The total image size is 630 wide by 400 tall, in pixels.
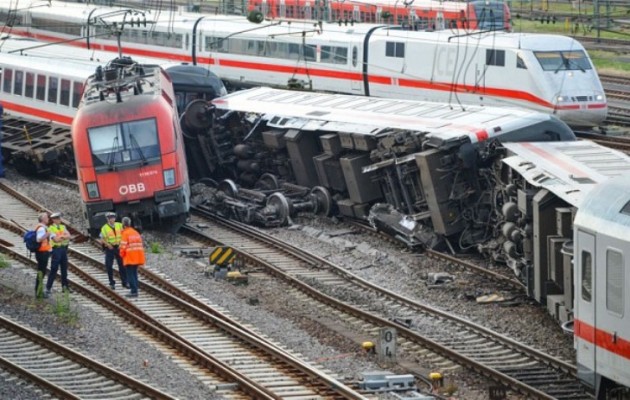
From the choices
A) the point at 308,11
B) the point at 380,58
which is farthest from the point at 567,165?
the point at 308,11

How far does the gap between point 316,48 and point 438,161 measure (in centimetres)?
1752

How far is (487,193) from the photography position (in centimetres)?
2486

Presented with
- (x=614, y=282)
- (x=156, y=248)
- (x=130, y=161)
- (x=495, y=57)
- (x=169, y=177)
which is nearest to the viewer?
(x=614, y=282)

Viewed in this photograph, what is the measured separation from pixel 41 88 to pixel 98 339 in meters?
19.6

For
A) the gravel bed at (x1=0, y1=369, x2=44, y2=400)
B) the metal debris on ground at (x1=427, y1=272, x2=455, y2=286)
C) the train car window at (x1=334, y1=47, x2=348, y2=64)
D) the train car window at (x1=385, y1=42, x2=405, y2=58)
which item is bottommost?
the metal debris on ground at (x1=427, y1=272, x2=455, y2=286)

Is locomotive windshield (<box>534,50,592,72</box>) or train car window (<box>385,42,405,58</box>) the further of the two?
train car window (<box>385,42,405,58</box>)

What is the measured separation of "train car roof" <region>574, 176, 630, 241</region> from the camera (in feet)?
44.2

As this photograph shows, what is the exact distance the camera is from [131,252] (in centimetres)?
2153

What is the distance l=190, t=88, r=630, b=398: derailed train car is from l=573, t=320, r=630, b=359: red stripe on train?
12 millimetres

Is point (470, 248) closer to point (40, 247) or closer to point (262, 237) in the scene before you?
point (262, 237)

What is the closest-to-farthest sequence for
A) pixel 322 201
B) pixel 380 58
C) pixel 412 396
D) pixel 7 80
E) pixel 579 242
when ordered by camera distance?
pixel 579 242 < pixel 412 396 < pixel 322 201 < pixel 7 80 < pixel 380 58

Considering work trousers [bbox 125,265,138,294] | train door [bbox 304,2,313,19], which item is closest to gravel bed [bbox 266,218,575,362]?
work trousers [bbox 125,265,138,294]

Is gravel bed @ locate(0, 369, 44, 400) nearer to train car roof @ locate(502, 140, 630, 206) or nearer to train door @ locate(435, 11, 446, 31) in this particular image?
train car roof @ locate(502, 140, 630, 206)

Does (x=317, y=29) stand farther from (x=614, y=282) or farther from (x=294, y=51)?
(x=614, y=282)
